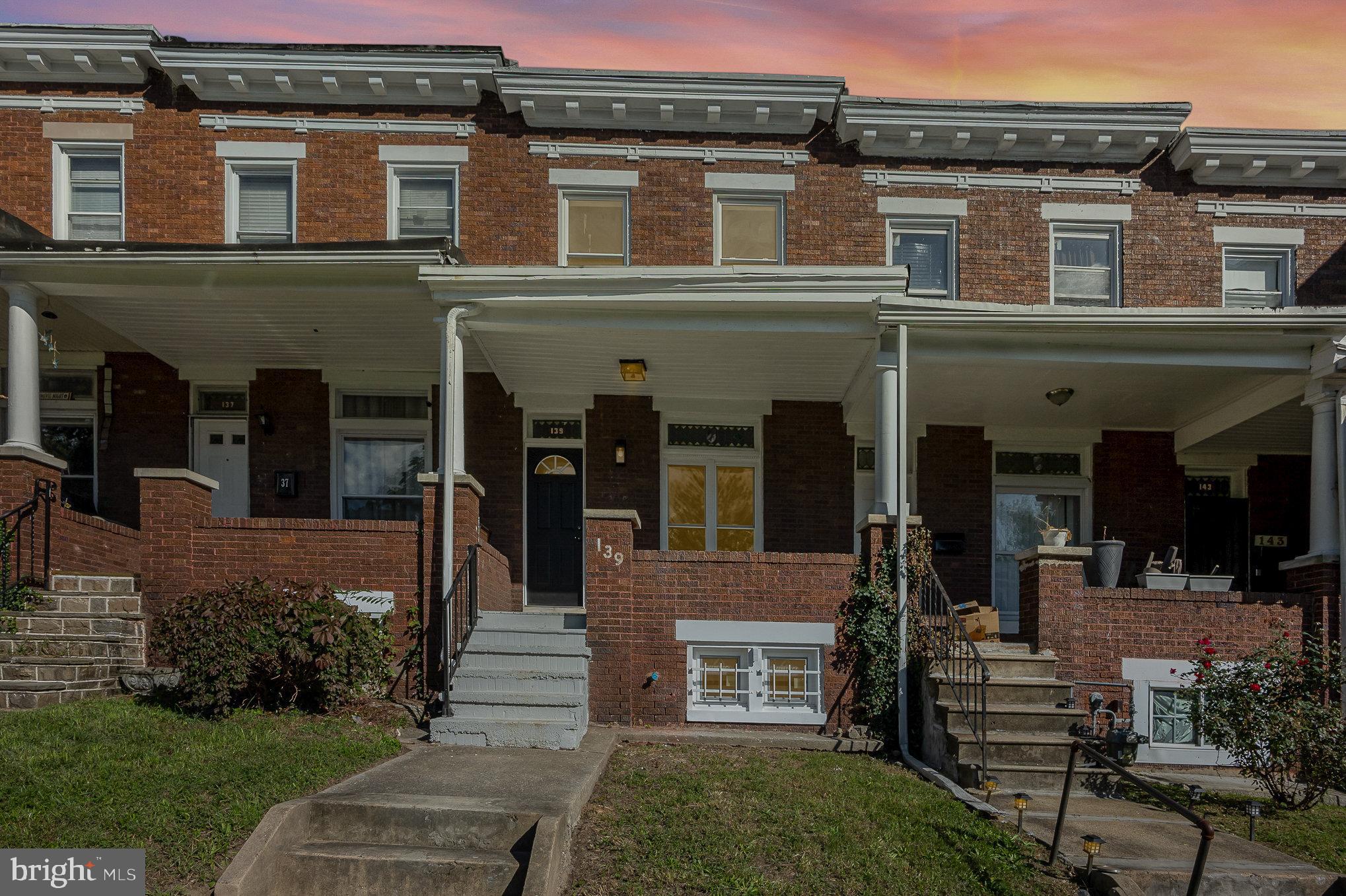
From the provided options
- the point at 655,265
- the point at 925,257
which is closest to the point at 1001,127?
the point at 925,257

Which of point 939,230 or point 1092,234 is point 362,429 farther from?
point 1092,234

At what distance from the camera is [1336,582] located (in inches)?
437

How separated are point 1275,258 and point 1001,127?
424 cm

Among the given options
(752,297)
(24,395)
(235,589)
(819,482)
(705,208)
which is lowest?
(235,589)

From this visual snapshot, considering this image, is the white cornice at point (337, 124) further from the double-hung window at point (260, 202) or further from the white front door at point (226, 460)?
the white front door at point (226, 460)

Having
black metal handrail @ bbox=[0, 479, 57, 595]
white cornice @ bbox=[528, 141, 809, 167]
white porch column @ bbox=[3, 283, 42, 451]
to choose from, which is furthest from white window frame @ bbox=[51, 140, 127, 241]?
white cornice @ bbox=[528, 141, 809, 167]

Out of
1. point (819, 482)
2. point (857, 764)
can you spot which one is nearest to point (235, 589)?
point (857, 764)

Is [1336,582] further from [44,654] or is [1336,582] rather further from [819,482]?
[44,654]

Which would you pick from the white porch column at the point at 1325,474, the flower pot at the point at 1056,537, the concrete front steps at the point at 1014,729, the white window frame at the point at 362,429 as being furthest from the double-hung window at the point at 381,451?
the white porch column at the point at 1325,474

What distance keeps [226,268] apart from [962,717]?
858 cm

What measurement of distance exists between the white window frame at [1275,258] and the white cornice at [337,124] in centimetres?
1012

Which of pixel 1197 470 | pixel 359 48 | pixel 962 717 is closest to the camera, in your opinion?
pixel 962 717

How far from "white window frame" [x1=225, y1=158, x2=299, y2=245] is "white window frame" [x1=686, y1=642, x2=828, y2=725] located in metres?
7.82

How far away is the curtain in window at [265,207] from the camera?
14.3 meters
